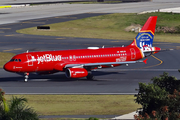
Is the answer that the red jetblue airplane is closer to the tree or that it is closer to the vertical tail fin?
the vertical tail fin

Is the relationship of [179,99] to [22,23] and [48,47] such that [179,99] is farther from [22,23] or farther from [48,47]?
[22,23]

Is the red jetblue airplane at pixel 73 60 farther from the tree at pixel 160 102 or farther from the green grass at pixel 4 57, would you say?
the tree at pixel 160 102

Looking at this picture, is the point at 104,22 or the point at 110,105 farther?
the point at 104,22

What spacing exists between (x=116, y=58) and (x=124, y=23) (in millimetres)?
58861

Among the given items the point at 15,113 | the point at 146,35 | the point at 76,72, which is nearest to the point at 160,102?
the point at 15,113

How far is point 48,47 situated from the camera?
77.1 m

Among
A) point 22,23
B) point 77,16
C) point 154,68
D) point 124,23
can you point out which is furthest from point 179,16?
point 154,68

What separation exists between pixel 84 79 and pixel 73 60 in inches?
140

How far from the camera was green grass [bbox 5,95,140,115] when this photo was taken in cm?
3316

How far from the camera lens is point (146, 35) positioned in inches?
2180

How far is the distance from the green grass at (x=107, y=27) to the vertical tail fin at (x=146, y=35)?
33.6 metres

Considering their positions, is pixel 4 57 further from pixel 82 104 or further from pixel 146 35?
pixel 82 104

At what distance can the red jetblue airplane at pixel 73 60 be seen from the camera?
45.9 m

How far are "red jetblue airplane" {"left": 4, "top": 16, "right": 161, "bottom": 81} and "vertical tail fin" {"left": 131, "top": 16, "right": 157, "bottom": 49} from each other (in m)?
1.10
